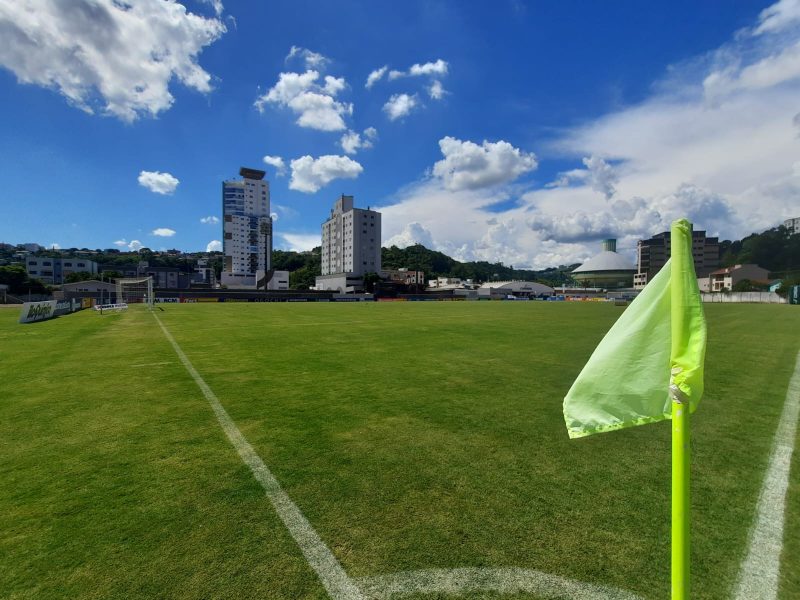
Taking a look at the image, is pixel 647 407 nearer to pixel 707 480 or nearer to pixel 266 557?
pixel 266 557

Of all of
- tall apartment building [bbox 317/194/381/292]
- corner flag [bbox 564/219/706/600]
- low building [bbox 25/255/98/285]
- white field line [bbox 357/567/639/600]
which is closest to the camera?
corner flag [bbox 564/219/706/600]

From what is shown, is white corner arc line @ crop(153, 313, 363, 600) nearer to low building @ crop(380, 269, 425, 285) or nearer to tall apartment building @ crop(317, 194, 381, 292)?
tall apartment building @ crop(317, 194, 381, 292)

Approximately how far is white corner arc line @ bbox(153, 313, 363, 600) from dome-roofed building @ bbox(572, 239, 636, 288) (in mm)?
159399

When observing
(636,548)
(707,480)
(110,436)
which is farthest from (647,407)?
(110,436)

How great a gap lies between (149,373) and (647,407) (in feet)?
35.5

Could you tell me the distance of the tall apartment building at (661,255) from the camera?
141500mm

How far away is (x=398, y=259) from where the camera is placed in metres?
187

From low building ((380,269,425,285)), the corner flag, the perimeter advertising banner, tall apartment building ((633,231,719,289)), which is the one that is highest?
tall apartment building ((633,231,719,289))

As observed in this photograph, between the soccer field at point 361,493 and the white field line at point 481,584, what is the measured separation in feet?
0.04

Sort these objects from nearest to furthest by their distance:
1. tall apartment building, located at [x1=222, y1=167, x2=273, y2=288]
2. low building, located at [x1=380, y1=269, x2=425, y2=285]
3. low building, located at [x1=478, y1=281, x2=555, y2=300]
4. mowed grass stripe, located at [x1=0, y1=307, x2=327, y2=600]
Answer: mowed grass stripe, located at [x1=0, y1=307, x2=327, y2=600] < low building, located at [x1=478, y1=281, x2=555, y2=300] < low building, located at [x1=380, y1=269, x2=425, y2=285] < tall apartment building, located at [x1=222, y1=167, x2=273, y2=288]

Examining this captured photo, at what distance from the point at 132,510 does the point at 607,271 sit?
162m

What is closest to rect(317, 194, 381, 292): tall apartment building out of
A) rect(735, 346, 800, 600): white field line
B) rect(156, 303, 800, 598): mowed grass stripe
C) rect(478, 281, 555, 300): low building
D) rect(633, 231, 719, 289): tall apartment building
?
rect(478, 281, 555, 300): low building

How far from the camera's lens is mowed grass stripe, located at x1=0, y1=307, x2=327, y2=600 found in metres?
2.73

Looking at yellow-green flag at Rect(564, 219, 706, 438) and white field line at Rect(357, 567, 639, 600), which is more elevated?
yellow-green flag at Rect(564, 219, 706, 438)
